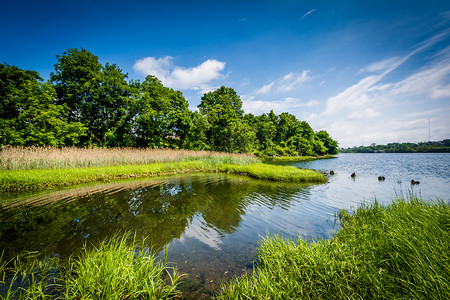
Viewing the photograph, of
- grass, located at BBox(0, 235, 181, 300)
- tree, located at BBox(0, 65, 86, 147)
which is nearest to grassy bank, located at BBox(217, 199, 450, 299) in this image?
grass, located at BBox(0, 235, 181, 300)

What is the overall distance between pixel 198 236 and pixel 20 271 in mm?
3293

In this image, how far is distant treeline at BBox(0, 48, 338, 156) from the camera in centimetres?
1619

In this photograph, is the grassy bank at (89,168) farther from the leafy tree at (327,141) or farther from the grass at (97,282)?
the leafy tree at (327,141)

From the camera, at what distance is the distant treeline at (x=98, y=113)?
16188mm

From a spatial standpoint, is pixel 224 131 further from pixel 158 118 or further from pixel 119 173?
pixel 119 173

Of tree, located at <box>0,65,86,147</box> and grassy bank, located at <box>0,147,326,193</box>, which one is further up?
tree, located at <box>0,65,86,147</box>

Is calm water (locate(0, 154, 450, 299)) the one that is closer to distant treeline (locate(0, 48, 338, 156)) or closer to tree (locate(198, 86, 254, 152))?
distant treeline (locate(0, 48, 338, 156))

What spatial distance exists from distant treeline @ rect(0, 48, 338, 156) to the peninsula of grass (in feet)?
29.6

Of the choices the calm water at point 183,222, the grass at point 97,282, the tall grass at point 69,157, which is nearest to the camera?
the grass at point 97,282

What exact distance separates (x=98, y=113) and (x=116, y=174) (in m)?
15.5

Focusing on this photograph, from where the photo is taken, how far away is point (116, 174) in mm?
11930

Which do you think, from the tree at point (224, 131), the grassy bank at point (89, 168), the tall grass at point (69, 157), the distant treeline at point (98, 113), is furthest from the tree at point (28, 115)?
the tree at point (224, 131)

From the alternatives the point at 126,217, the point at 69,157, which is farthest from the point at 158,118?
the point at 126,217

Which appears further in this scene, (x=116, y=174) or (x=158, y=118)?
(x=158, y=118)
